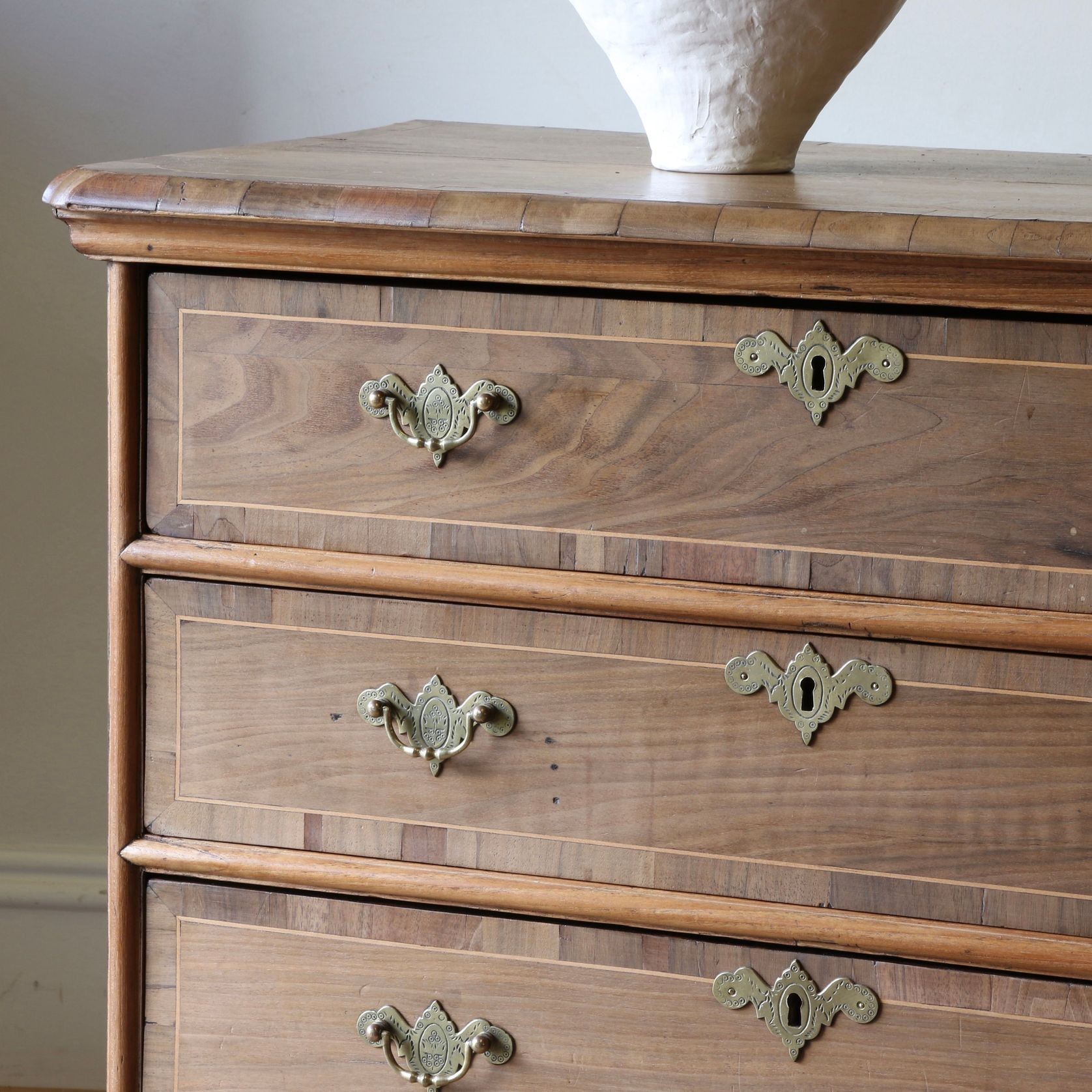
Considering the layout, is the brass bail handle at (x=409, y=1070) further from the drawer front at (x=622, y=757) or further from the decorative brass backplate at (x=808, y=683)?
the decorative brass backplate at (x=808, y=683)

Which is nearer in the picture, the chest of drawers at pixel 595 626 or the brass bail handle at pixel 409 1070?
the chest of drawers at pixel 595 626

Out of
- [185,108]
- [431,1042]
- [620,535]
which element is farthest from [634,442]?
[185,108]

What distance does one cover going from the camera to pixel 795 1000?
79 cm

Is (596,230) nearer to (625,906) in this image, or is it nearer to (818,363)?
(818,363)

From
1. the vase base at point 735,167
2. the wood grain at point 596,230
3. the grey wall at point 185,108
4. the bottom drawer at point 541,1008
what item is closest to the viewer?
the wood grain at point 596,230

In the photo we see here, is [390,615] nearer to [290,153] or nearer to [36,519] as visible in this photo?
[290,153]

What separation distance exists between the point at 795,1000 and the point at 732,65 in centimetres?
59

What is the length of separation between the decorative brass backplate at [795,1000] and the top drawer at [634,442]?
0.23 meters

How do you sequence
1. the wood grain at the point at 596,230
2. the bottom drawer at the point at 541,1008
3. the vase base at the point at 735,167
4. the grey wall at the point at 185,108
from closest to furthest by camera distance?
the wood grain at the point at 596,230, the bottom drawer at the point at 541,1008, the vase base at the point at 735,167, the grey wall at the point at 185,108

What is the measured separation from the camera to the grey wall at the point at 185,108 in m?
1.30

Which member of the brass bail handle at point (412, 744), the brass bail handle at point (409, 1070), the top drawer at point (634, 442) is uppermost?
the top drawer at point (634, 442)

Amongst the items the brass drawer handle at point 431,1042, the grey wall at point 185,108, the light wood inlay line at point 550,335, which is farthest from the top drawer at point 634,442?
the grey wall at point 185,108

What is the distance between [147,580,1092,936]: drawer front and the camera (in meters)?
0.74

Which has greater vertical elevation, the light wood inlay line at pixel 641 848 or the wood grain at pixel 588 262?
the wood grain at pixel 588 262
